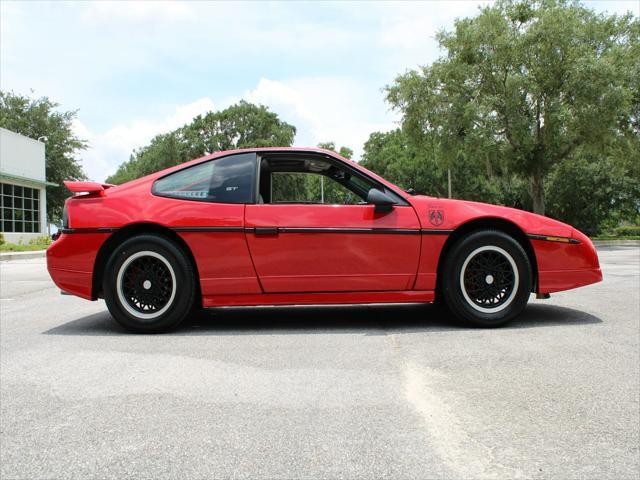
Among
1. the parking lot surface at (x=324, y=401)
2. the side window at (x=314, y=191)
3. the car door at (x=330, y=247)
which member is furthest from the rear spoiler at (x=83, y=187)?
the side window at (x=314, y=191)

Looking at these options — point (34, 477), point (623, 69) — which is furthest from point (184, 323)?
point (623, 69)

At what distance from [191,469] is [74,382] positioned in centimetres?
138

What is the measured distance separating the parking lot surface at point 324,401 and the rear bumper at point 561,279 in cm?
33

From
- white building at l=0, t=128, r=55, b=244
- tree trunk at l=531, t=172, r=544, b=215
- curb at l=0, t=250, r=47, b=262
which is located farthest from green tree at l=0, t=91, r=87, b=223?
tree trunk at l=531, t=172, r=544, b=215

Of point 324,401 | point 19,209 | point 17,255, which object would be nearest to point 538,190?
point 17,255

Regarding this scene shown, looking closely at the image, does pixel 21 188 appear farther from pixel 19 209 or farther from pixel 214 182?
pixel 214 182

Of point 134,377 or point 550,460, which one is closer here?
point 550,460

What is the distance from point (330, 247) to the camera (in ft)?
14.6

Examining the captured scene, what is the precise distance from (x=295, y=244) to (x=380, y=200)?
2.52 ft

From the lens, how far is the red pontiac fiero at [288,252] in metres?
4.46

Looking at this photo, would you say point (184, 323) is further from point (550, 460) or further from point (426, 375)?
point (550, 460)

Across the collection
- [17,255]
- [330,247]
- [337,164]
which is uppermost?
[337,164]

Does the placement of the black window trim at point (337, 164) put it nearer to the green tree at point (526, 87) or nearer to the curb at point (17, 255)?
the curb at point (17, 255)

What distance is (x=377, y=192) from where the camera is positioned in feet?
14.7
